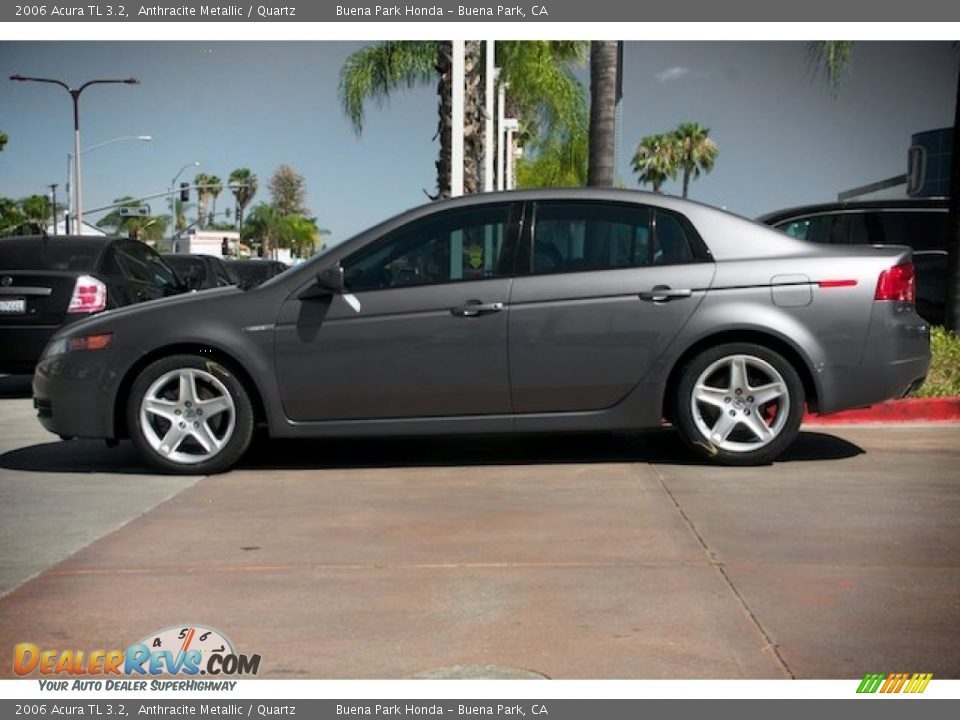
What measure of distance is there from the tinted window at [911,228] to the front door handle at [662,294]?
230 inches

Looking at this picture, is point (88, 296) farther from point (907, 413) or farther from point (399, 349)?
point (907, 413)

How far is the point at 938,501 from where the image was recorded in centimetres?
566

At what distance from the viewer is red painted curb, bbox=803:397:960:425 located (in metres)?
8.12

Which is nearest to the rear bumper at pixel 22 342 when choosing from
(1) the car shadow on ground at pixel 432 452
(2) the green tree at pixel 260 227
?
(1) the car shadow on ground at pixel 432 452

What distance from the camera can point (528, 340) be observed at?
645 cm

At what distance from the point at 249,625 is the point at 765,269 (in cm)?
374

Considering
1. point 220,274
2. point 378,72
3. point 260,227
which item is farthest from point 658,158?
point 260,227

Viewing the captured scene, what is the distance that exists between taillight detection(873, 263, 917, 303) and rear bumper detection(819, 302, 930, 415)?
0.17 feet

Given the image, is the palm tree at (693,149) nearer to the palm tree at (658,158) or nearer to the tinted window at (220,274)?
the palm tree at (658,158)

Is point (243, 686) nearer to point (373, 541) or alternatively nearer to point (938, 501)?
point (373, 541)

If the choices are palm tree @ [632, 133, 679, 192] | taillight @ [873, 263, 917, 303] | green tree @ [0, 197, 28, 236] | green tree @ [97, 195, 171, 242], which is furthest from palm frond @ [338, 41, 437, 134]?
green tree @ [97, 195, 171, 242]

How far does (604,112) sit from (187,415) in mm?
10490

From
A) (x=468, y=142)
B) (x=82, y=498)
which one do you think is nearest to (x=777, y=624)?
(x=82, y=498)

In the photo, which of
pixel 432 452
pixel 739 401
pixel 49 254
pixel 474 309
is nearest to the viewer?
pixel 474 309
